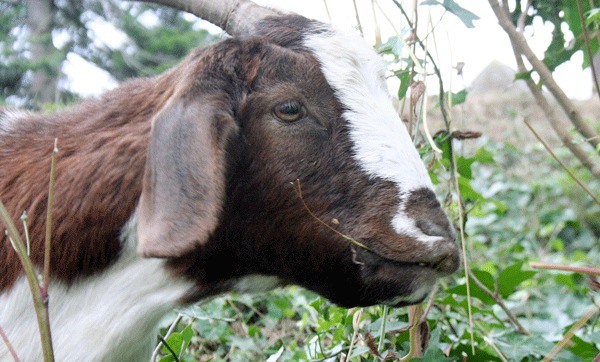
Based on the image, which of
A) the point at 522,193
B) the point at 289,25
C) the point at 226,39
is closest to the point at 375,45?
the point at 289,25

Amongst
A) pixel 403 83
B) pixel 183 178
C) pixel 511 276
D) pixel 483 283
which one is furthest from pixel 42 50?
pixel 183 178

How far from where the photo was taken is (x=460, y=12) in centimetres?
289

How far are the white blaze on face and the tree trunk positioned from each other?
6460mm

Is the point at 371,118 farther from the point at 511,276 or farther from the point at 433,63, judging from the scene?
the point at 511,276

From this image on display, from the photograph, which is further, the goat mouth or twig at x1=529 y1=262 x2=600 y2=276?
the goat mouth

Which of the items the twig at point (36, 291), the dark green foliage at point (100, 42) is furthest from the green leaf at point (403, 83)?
the dark green foliage at point (100, 42)

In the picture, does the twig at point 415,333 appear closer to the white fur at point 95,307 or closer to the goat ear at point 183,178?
the white fur at point 95,307

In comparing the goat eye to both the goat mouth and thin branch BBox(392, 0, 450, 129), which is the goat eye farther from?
thin branch BBox(392, 0, 450, 129)

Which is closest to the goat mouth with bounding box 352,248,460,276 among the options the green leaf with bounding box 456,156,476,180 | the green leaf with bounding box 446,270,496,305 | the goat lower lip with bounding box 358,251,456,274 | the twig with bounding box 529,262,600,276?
the goat lower lip with bounding box 358,251,456,274

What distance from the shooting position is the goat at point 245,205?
240 cm

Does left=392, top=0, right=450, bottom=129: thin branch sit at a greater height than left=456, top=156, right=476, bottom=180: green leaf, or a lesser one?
greater

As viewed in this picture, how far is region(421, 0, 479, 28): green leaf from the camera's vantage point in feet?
9.36

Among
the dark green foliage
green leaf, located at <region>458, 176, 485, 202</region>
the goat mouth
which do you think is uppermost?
the goat mouth

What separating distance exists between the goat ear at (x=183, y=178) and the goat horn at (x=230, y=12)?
0.60 meters
